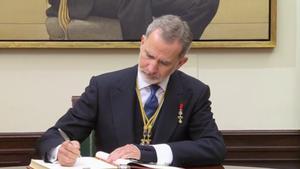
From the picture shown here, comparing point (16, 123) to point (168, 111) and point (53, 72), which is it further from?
point (168, 111)

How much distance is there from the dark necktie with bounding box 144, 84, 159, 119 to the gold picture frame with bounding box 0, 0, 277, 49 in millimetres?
1210

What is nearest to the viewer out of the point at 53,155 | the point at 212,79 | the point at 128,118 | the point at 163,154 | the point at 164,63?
the point at 53,155

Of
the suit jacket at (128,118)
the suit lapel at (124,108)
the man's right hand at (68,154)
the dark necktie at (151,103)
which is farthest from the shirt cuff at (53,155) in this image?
the dark necktie at (151,103)

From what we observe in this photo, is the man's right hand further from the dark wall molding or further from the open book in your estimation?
the dark wall molding

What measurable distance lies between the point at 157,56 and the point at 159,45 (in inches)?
2.1

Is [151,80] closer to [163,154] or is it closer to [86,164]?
[163,154]

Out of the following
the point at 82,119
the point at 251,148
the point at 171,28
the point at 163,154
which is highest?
the point at 171,28

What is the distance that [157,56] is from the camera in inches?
97.7

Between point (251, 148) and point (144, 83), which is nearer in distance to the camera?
point (144, 83)

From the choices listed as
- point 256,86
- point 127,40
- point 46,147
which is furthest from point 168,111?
point 256,86

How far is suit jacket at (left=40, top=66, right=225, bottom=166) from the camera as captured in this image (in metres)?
2.62

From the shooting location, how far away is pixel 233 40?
391 cm

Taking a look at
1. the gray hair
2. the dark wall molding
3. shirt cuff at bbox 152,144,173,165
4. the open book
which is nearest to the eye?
the gray hair

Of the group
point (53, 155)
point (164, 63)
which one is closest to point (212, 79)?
point (164, 63)
